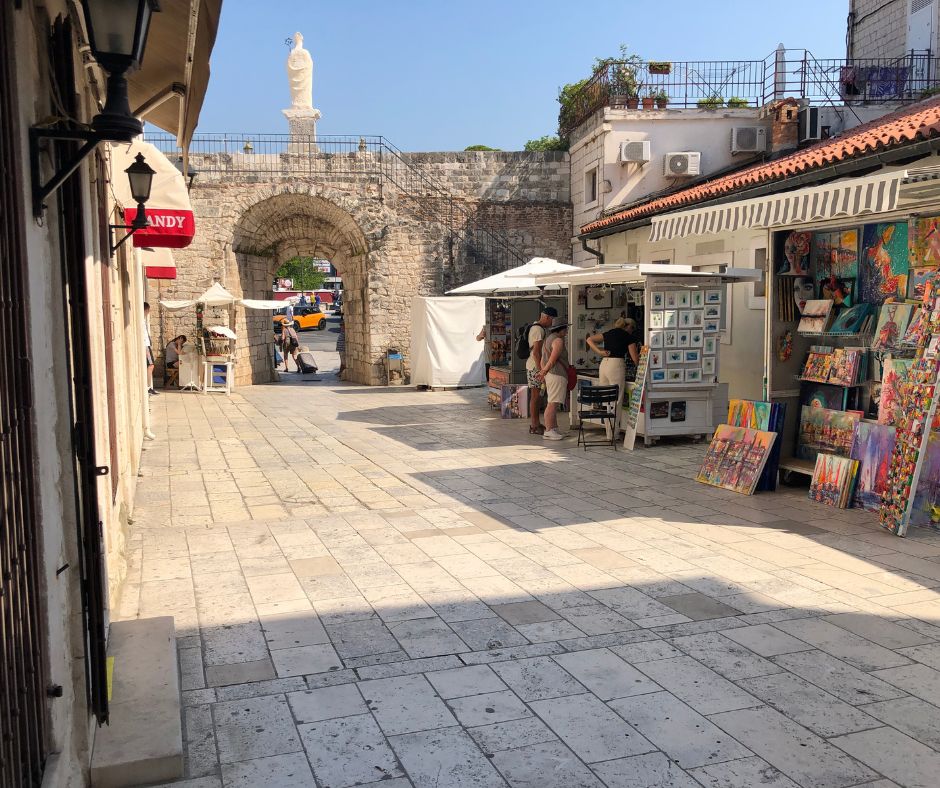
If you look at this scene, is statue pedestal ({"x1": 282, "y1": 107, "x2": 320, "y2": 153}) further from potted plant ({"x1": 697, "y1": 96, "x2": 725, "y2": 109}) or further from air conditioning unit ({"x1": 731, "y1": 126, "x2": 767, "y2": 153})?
air conditioning unit ({"x1": 731, "y1": 126, "x2": 767, "y2": 153})

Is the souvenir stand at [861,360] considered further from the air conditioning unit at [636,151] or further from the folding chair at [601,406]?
the air conditioning unit at [636,151]

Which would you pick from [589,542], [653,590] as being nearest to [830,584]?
[653,590]

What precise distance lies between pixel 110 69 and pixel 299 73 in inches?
901

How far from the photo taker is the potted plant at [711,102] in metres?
17.7

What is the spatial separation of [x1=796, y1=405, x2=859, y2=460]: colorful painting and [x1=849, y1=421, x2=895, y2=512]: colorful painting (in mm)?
192

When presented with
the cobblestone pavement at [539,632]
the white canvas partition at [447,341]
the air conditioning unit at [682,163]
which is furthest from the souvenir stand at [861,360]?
the white canvas partition at [447,341]

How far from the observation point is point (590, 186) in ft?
63.8

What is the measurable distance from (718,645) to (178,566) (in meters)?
3.54

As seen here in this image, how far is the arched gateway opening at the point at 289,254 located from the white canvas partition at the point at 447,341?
2467 millimetres

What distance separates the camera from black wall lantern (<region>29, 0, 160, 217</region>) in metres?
2.51

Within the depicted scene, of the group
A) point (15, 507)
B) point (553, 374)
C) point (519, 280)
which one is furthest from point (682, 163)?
point (15, 507)

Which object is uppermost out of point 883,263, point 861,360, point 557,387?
point 883,263

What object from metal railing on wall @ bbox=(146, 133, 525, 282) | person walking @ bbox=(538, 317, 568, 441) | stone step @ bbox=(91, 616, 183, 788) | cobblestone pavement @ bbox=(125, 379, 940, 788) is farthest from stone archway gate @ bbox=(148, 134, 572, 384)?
stone step @ bbox=(91, 616, 183, 788)

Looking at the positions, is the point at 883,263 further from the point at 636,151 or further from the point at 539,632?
the point at 636,151
